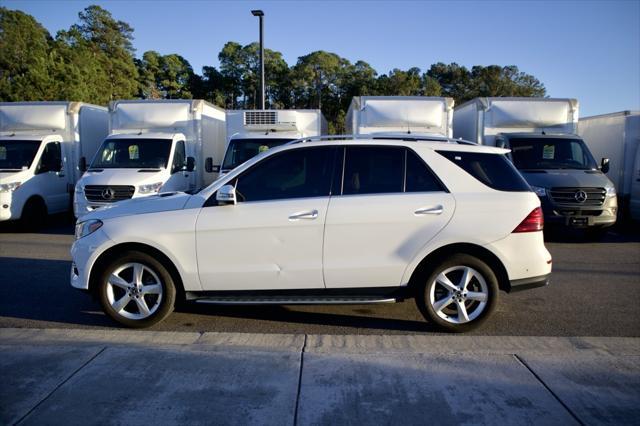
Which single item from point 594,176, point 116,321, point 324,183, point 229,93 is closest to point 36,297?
point 116,321

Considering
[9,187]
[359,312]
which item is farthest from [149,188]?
[359,312]

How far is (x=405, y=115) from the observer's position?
38.1 ft

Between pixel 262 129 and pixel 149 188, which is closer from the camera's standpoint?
pixel 149 188

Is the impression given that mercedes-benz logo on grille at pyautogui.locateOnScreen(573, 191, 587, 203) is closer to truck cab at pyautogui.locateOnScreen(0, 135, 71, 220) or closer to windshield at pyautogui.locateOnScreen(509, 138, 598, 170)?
windshield at pyautogui.locateOnScreen(509, 138, 598, 170)

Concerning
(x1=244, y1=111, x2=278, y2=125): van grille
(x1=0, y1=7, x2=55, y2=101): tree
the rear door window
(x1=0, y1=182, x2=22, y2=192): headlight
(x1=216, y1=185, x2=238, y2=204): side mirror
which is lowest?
(x1=0, y1=182, x2=22, y2=192): headlight

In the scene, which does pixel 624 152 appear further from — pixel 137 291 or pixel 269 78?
pixel 269 78

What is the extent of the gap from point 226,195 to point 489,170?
2.61m

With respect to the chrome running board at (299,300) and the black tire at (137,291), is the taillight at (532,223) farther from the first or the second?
the black tire at (137,291)

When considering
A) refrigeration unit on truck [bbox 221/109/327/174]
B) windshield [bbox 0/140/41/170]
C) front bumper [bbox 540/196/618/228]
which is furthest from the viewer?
windshield [bbox 0/140/41/170]

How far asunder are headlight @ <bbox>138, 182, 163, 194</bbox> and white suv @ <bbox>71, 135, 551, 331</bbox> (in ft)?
17.6

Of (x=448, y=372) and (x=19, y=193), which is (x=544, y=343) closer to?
(x=448, y=372)

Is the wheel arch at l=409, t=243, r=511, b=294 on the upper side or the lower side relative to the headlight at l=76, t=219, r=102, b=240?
lower

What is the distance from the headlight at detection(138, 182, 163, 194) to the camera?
33.4ft

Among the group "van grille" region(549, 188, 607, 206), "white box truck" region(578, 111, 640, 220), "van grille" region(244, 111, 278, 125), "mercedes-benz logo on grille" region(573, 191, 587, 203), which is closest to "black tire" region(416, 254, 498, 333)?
"van grille" region(549, 188, 607, 206)
